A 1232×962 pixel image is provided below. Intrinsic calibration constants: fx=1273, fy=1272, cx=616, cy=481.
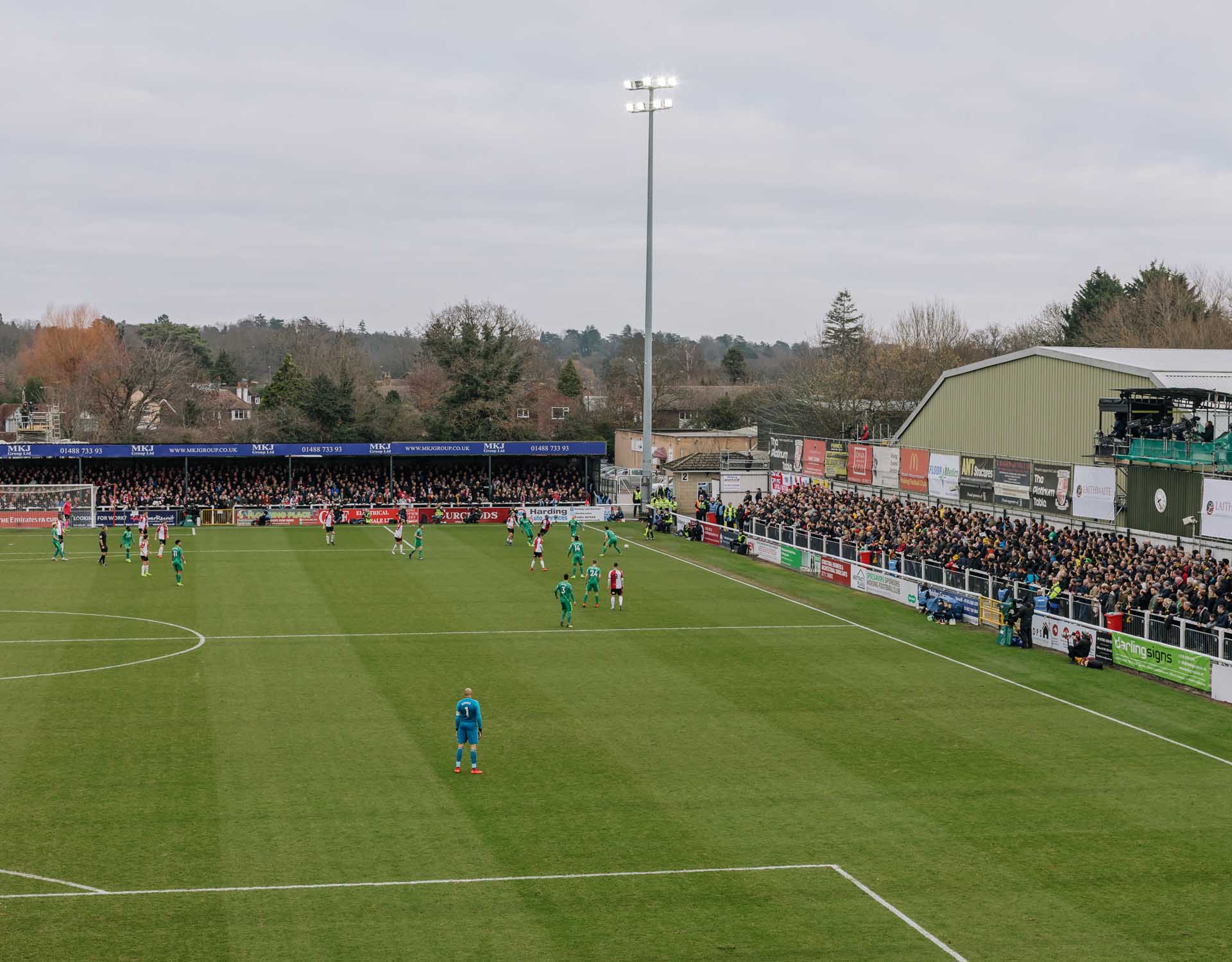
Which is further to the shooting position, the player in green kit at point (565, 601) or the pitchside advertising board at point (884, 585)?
the pitchside advertising board at point (884, 585)

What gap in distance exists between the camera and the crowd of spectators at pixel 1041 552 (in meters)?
30.5

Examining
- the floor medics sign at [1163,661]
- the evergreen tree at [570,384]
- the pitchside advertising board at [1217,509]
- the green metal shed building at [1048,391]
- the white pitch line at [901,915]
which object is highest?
the evergreen tree at [570,384]

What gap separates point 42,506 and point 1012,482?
152ft

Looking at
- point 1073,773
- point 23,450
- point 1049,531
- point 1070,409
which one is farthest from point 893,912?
point 23,450

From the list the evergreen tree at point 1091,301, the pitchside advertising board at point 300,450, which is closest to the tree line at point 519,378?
the evergreen tree at point 1091,301

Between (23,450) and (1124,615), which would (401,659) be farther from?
(23,450)

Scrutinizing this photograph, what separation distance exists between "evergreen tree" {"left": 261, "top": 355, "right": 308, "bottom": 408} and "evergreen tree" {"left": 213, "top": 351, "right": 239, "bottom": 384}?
142 ft

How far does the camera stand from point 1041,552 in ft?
124

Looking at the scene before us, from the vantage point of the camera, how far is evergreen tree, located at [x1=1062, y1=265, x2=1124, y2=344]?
94.3 meters

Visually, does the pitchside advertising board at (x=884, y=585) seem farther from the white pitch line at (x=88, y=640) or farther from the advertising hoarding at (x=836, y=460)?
the white pitch line at (x=88, y=640)

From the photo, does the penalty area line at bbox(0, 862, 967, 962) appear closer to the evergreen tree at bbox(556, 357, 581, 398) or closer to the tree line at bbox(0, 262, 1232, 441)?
the tree line at bbox(0, 262, 1232, 441)

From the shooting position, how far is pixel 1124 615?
30703 mm

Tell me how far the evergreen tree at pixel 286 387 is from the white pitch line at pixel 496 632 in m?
68.1

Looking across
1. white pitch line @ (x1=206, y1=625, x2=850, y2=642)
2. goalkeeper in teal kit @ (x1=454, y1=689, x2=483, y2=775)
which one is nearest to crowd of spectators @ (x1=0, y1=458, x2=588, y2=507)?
white pitch line @ (x1=206, y1=625, x2=850, y2=642)
